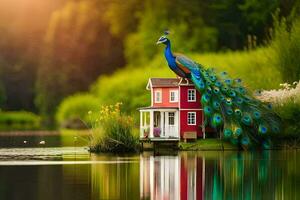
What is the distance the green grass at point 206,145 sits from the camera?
125 feet

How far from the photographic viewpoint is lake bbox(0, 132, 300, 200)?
22766 mm

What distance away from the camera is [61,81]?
62.9 metres

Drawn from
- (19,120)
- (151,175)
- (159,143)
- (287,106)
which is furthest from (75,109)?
(151,175)

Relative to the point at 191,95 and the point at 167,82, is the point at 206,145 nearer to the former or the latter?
the point at 191,95

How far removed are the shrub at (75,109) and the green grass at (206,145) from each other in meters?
16.8

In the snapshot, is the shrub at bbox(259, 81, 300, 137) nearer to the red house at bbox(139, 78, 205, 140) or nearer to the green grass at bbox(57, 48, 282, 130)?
the red house at bbox(139, 78, 205, 140)

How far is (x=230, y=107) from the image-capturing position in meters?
38.0

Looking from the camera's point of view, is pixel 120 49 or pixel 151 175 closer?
pixel 151 175

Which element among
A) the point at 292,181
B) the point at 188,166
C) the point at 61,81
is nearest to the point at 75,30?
the point at 61,81

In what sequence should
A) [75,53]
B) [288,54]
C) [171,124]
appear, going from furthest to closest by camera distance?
[75,53]
[288,54]
[171,124]

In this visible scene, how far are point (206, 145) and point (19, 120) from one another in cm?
2910

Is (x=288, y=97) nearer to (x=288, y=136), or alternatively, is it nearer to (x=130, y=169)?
(x=288, y=136)

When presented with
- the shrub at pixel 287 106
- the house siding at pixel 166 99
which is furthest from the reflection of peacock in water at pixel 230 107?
the house siding at pixel 166 99

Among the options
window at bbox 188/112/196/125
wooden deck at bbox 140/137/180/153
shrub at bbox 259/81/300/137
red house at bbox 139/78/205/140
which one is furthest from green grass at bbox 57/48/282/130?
wooden deck at bbox 140/137/180/153
